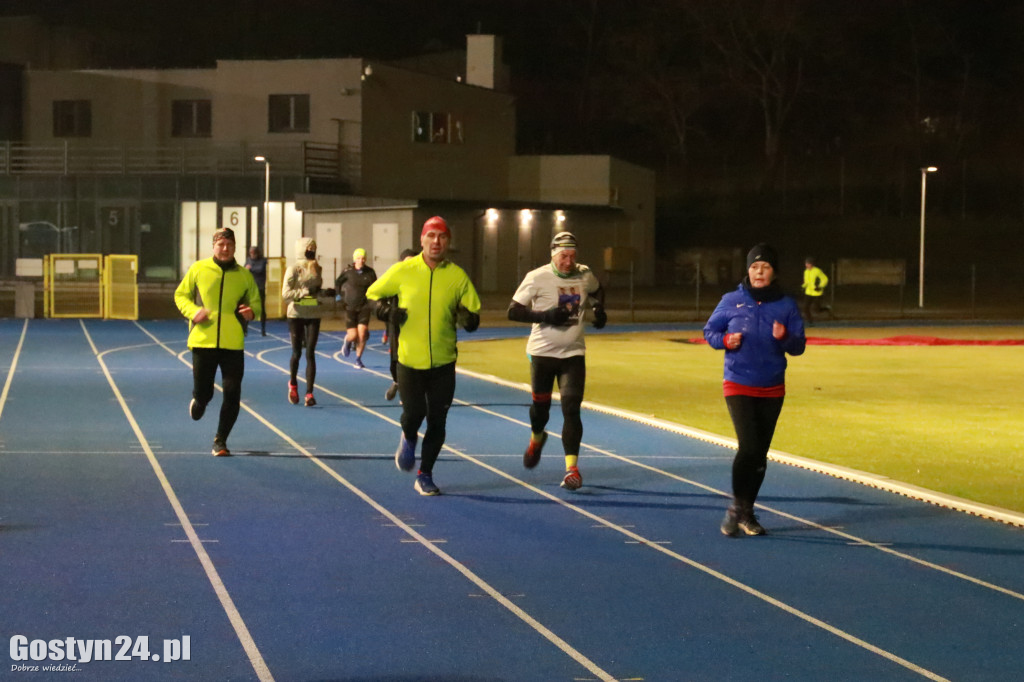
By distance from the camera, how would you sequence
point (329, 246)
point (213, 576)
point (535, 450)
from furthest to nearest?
1. point (329, 246)
2. point (535, 450)
3. point (213, 576)

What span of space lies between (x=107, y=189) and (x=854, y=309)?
28.0 m

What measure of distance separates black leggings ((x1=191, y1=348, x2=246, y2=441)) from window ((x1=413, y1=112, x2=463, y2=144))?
43.1 metres

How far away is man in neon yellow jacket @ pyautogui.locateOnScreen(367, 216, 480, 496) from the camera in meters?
10.3

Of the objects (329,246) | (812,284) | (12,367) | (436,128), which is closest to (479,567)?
(12,367)

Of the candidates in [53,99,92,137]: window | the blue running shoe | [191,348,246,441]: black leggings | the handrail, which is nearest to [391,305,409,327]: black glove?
the blue running shoe

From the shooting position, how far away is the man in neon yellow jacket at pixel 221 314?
12.1m

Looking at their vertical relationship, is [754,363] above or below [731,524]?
above

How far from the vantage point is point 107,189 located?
53188mm

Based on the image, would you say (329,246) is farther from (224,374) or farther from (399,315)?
(399,315)

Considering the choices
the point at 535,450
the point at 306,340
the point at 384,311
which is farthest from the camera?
the point at 306,340

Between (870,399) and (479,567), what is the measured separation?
1126 centimetres

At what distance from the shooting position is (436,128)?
183 feet

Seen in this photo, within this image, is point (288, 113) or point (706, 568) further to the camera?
point (288, 113)

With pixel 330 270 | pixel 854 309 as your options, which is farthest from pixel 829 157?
pixel 330 270
